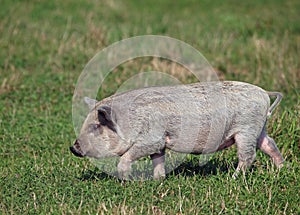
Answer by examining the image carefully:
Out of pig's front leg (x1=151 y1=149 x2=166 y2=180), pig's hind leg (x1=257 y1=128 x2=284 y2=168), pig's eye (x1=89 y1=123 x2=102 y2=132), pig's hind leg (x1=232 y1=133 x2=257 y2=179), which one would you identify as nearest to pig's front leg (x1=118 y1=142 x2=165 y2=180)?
pig's front leg (x1=151 y1=149 x2=166 y2=180)

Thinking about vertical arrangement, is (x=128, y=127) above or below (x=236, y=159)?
above

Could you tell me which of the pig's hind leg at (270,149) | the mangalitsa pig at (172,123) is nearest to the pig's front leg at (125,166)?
the mangalitsa pig at (172,123)

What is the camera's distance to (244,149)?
6.90 meters

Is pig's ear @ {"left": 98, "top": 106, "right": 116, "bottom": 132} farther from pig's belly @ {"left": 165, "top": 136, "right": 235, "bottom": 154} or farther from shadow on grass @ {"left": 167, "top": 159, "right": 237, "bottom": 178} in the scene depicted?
shadow on grass @ {"left": 167, "top": 159, "right": 237, "bottom": 178}

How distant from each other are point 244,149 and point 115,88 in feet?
14.2

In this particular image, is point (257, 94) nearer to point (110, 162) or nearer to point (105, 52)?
point (110, 162)

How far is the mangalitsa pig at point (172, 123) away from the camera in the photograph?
6.64m

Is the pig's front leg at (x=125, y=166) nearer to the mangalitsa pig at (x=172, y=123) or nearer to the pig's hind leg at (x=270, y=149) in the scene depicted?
the mangalitsa pig at (x=172, y=123)

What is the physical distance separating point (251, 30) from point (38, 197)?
8837 mm

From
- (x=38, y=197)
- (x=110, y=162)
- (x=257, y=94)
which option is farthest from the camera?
(x=110, y=162)

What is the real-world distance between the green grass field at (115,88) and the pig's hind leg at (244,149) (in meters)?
0.19

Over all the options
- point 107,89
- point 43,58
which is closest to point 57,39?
point 43,58

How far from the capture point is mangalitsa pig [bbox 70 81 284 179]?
6645 mm

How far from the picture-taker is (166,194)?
20.9 feet
